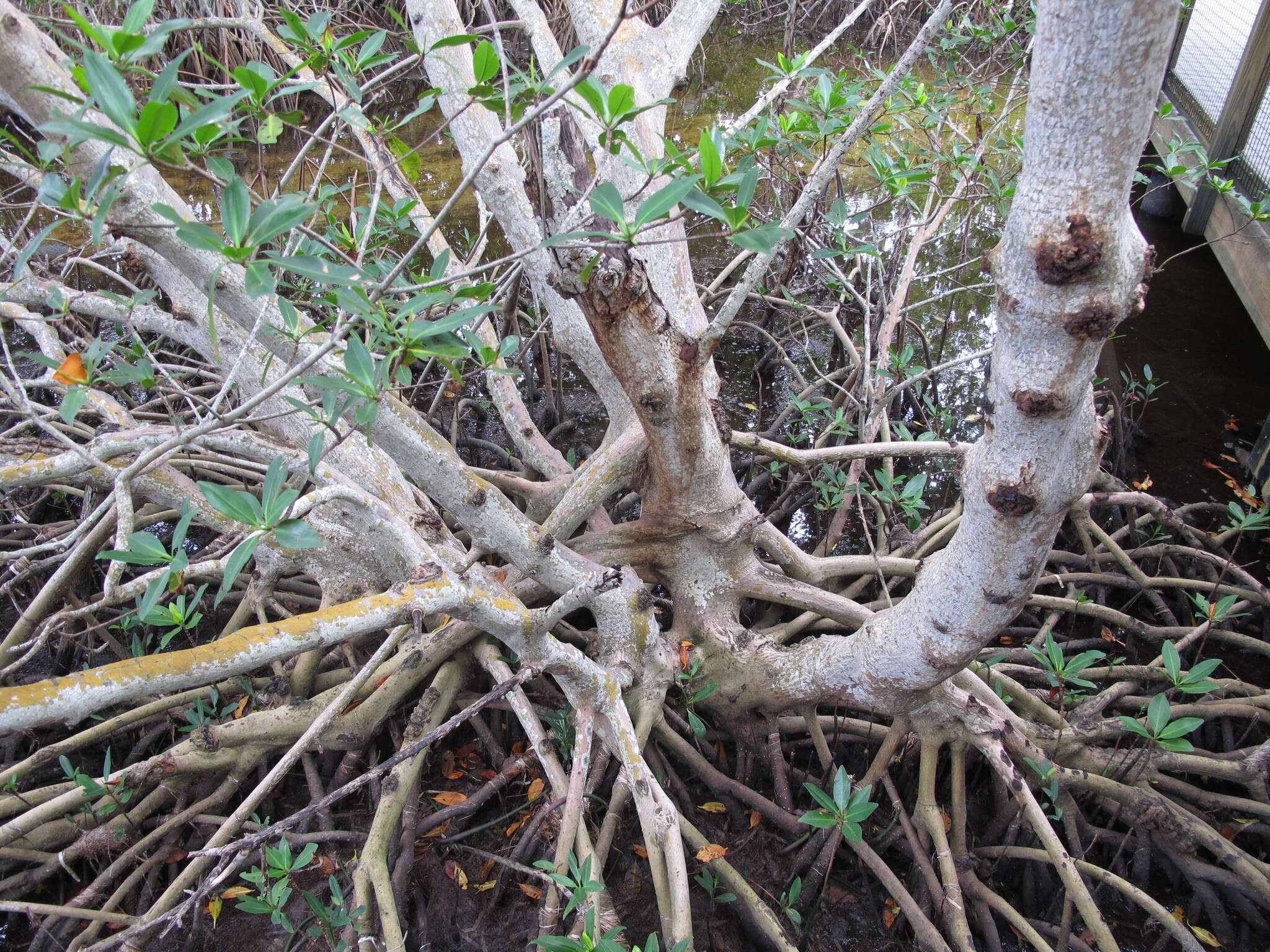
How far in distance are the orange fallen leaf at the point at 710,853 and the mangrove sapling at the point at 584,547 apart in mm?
11

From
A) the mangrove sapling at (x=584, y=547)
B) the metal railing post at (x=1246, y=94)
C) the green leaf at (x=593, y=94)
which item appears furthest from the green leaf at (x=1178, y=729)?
the metal railing post at (x=1246, y=94)

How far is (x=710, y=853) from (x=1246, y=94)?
4.51 metres

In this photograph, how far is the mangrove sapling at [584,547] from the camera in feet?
Result: 3.33

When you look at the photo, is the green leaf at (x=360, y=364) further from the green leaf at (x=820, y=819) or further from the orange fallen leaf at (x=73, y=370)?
the green leaf at (x=820, y=819)

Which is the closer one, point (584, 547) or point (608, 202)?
point (608, 202)

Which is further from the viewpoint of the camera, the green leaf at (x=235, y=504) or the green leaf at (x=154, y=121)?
the green leaf at (x=235, y=504)

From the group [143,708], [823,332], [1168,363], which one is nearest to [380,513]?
[143,708]

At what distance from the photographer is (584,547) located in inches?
82.7

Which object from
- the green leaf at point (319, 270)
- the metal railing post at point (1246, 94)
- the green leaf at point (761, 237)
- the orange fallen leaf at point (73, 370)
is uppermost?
the metal railing post at point (1246, 94)

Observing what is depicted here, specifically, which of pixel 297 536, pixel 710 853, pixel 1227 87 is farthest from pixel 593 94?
pixel 1227 87

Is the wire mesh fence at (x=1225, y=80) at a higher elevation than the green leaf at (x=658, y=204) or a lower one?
higher

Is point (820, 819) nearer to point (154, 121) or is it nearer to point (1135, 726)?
point (1135, 726)

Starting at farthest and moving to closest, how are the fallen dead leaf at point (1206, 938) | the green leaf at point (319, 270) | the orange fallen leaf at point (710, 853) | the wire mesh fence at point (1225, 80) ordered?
1. the wire mesh fence at point (1225, 80)
2. the orange fallen leaf at point (710, 853)
3. the fallen dead leaf at point (1206, 938)
4. the green leaf at point (319, 270)

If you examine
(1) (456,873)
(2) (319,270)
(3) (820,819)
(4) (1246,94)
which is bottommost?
(1) (456,873)
